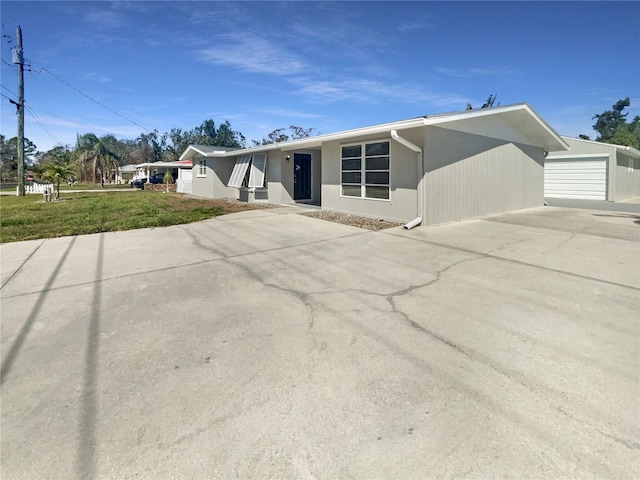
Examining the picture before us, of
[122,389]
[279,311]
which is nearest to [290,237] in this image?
[279,311]

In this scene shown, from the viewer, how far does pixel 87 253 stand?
21.8 ft

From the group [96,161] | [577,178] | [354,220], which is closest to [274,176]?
[354,220]

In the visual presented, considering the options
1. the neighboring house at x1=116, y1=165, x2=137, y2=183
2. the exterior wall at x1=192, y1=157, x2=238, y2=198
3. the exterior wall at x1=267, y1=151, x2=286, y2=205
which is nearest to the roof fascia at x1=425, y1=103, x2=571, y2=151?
the exterior wall at x1=267, y1=151, x2=286, y2=205

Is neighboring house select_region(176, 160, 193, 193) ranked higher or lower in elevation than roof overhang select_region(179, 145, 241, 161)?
lower

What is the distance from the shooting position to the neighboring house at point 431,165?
348 inches

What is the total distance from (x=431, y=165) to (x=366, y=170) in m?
2.18

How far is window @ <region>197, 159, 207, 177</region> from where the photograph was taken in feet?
66.0

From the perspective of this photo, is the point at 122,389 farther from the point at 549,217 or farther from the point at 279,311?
the point at 549,217

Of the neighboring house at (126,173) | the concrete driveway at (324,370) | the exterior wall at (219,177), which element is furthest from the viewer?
the neighboring house at (126,173)

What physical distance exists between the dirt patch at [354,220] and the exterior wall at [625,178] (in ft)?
45.5

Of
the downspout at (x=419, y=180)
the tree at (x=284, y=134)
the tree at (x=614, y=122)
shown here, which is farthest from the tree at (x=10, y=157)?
the tree at (x=614, y=122)

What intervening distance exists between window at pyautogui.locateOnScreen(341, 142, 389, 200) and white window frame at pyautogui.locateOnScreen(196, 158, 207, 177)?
38.8 ft

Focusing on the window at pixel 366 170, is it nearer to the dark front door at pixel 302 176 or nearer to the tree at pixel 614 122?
the dark front door at pixel 302 176

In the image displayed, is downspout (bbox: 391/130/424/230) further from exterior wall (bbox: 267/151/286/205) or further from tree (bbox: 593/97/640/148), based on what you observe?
tree (bbox: 593/97/640/148)
